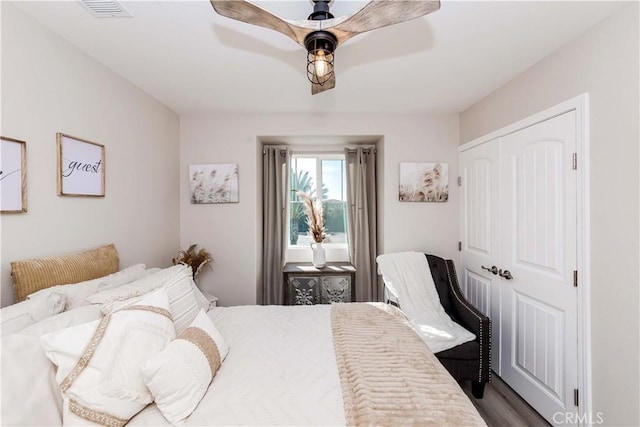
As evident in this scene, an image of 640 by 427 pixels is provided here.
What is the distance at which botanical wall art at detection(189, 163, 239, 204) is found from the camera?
3.16 metres

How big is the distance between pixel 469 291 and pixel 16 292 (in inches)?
133

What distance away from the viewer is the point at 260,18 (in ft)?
3.96

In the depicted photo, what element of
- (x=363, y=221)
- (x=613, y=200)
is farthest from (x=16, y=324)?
(x=363, y=221)

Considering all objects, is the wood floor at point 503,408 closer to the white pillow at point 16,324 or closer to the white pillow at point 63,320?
the white pillow at point 63,320

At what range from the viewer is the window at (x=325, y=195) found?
12.7 feet

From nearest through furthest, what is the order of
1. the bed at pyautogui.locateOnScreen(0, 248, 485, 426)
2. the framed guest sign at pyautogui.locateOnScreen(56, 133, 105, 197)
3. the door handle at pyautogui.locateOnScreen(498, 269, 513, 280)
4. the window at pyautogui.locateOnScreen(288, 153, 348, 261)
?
the bed at pyautogui.locateOnScreen(0, 248, 485, 426) → the framed guest sign at pyautogui.locateOnScreen(56, 133, 105, 197) → the door handle at pyautogui.locateOnScreen(498, 269, 513, 280) → the window at pyautogui.locateOnScreen(288, 153, 348, 261)

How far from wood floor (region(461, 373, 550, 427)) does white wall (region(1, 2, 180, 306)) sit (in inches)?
114

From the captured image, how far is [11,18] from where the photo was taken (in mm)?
1438

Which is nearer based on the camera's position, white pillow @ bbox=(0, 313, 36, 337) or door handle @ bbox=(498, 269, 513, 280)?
white pillow @ bbox=(0, 313, 36, 337)

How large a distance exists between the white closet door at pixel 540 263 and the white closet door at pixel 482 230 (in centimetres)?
9

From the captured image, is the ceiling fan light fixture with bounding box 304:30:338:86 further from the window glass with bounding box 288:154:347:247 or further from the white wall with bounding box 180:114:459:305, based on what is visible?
the window glass with bounding box 288:154:347:247

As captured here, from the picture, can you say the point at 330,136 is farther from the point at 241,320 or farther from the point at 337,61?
the point at 241,320

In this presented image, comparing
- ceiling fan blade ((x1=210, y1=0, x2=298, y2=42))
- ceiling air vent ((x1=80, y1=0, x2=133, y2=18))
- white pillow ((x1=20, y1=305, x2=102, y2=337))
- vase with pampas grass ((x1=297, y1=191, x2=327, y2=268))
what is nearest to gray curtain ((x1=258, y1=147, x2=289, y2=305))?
vase with pampas grass ((x1=297, y1=191, x2=327, y2=268))

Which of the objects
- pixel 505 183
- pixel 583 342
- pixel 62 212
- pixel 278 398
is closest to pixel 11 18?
pixel 62 212
